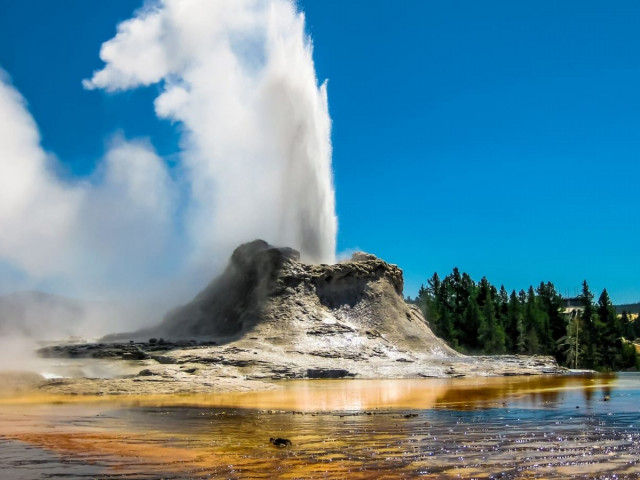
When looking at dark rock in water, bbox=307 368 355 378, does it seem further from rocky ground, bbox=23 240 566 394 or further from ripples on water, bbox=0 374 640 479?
ripples on water, bbox=0 374 640 479

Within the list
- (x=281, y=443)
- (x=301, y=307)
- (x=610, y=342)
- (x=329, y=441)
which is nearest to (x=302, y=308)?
(x=301, y=307)

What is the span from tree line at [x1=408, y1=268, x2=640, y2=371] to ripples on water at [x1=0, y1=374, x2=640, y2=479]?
56.4m

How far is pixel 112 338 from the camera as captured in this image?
49250 millimetres

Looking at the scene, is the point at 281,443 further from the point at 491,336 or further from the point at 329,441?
the point at 491,336

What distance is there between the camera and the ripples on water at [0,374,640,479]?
28.5 ft

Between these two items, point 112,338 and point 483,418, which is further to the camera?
point 112,338

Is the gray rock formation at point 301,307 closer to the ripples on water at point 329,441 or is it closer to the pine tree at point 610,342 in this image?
the ripples on water at point 329,441

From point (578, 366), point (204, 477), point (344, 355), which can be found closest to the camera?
point (204, 477)

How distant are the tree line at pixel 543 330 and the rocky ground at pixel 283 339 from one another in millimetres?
20389

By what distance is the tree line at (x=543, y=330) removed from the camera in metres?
71.2

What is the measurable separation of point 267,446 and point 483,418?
22.5ft

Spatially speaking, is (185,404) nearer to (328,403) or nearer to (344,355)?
(328,403)

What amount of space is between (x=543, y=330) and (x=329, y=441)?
227 feet

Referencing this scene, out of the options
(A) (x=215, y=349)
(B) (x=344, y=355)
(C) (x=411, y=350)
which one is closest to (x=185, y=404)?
(A) (x=215, y=349)
